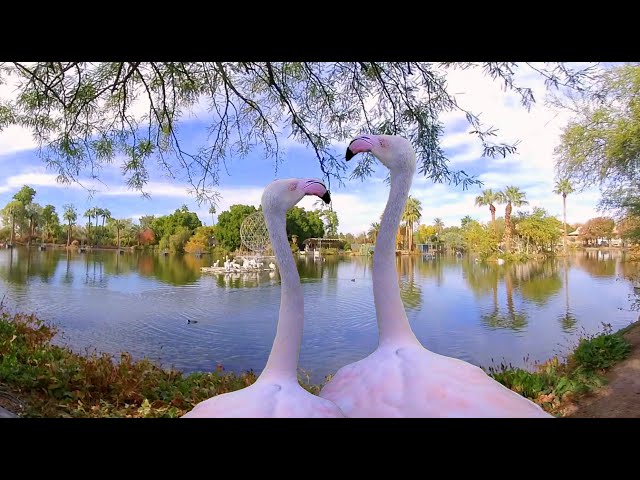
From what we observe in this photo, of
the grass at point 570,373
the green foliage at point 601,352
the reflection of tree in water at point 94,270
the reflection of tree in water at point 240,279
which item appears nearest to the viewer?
the grass at point 570,373

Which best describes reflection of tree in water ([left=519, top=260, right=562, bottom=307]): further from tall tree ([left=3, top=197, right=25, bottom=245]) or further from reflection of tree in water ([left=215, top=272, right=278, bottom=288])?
tall tree ([left=3, top=197, right=25, bottom=245])

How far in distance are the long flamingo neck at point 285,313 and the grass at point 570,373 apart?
2.40 m

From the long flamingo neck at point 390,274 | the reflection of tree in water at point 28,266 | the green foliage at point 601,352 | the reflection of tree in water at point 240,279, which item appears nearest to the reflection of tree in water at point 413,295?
the green foliage at point 601,352

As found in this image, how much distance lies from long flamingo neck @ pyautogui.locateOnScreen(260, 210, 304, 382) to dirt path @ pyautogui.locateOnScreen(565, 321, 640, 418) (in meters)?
2.45

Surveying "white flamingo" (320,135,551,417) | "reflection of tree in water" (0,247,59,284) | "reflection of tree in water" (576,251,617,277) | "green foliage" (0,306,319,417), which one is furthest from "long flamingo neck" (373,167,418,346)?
"reflection of tree in water" (0,247,59,284)

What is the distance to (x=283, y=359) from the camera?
1.22 meters

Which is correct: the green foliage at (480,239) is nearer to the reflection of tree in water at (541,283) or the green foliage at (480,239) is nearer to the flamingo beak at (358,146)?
the reflection of tree in water at (541,283)

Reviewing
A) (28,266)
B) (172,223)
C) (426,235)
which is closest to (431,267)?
(426,235)

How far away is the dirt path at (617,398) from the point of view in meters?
2.83

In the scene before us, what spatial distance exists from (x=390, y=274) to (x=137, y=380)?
259 centimetres

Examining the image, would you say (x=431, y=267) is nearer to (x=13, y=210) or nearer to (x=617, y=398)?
(x=617, y=398)

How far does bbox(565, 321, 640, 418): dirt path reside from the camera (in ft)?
9.27

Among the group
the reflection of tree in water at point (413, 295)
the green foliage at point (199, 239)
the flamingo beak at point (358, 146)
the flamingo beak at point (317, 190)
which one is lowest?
the reflection of tree in water at point (413, 295)

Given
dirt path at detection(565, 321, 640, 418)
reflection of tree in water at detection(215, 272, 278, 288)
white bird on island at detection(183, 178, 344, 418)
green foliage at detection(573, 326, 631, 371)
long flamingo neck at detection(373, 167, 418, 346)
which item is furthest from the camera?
reflection of tree in water at detection(215, 272, 278, 288)
